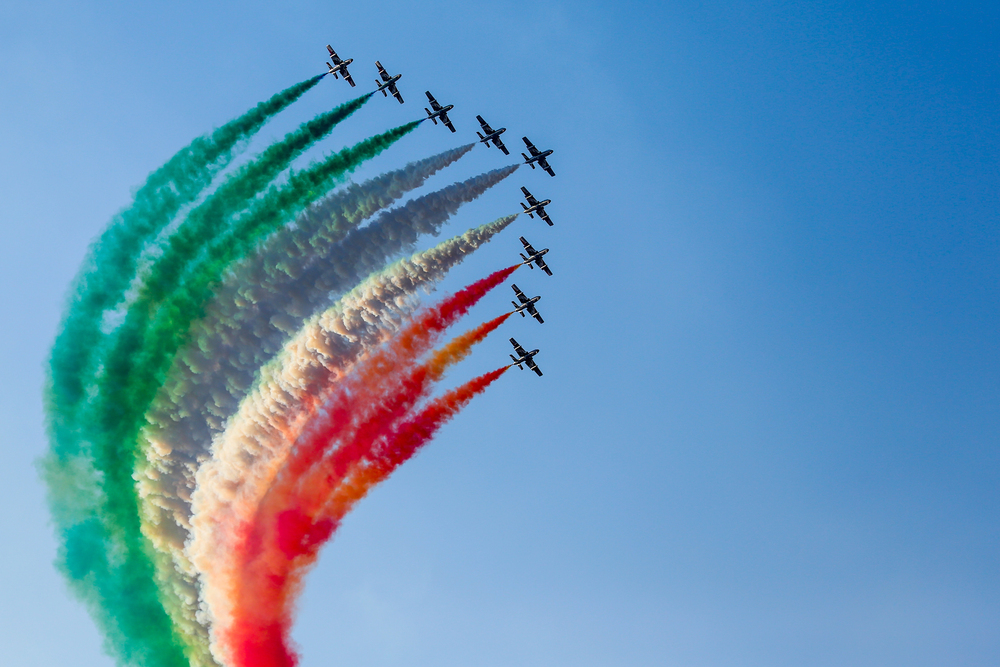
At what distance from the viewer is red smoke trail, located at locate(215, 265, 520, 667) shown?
5275 cm

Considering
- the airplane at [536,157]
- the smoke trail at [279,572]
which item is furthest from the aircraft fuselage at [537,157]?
the smoke trail at [279,572]

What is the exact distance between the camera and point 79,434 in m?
54.4

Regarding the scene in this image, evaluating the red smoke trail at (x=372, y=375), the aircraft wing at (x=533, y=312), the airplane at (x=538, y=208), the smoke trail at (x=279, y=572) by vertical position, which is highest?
the airplane at (x=538, y=208)

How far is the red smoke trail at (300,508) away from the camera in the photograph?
173 ft

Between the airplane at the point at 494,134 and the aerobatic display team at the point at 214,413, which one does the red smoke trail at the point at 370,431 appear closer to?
the aerobatic display team at the point at 214,413

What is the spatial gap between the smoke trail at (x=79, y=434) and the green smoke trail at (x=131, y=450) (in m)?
0.08

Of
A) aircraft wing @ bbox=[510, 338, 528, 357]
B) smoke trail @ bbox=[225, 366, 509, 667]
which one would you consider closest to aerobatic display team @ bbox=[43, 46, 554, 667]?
smoke trail @ bbox=[225, 366, 509, 667]

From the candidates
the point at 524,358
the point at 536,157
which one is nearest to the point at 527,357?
Answer: the point at 524,358

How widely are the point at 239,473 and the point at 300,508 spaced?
3943 millimetres

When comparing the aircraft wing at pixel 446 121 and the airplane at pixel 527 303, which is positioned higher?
the aircraft wing at pixel 446 121

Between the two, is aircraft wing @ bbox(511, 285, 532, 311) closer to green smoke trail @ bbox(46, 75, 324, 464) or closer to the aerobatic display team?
the aerobatic display team

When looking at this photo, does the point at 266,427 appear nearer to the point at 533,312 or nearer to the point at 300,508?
the point at 300,508

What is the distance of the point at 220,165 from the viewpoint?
183 ft

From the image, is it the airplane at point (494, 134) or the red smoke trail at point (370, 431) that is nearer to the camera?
the red smoke trail at point (370, 431)
